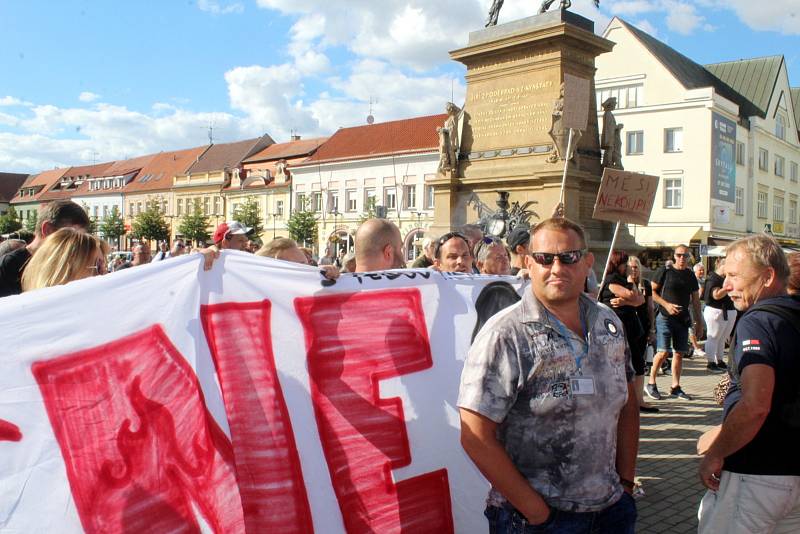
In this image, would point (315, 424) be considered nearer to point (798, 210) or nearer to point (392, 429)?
point (392, 429)

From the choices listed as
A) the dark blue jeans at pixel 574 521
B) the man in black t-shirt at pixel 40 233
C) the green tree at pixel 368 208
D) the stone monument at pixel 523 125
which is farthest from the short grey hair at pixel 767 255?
the green tree at pixel 368 208

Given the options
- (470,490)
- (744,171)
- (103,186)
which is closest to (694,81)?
(744,171)

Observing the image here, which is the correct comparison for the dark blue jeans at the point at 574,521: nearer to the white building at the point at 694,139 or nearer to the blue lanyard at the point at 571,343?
the blue lanyard at the point at 571,343

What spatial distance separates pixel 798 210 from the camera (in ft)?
157

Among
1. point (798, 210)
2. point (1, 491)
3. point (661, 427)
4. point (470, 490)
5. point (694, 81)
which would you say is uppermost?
point (694, 81)

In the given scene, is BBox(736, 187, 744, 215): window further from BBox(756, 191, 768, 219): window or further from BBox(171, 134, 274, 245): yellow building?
BBox(171, 134, 274, 245): yellow building

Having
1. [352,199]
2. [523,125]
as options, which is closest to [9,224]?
[352,199]

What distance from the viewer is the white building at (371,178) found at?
49.6 metres

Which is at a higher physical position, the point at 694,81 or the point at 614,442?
the point at 694,81

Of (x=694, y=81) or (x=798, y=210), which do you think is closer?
(x=694, y=81)

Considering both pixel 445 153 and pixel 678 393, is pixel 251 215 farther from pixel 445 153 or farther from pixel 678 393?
pixel 678 393

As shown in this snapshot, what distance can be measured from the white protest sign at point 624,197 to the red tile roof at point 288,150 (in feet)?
178

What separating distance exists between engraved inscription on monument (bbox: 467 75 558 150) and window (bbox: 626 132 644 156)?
28.4 m

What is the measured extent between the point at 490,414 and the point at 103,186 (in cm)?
8536
